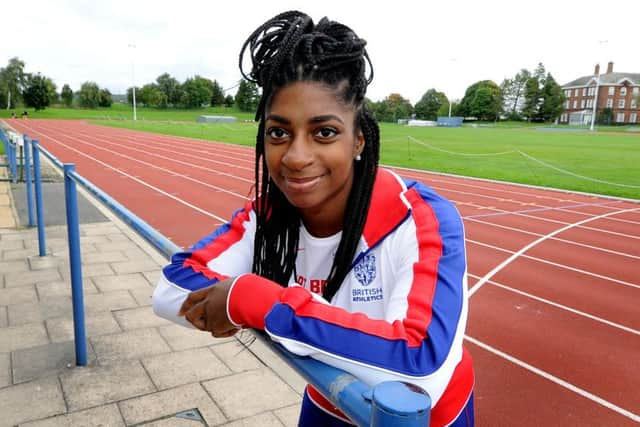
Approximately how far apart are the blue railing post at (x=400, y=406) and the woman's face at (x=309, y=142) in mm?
727

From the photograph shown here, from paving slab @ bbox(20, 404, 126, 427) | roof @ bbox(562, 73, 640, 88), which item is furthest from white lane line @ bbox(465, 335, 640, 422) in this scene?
roof @ bbox(562, 73, 640, 88)

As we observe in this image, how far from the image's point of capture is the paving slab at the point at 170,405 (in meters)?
2.63

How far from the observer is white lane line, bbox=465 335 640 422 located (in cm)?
305

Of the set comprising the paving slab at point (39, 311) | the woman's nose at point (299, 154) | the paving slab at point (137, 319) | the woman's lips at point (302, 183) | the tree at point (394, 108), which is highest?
the tree at point (394, 108)

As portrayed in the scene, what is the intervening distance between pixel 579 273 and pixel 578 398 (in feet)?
9.32

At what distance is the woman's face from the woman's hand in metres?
0.31

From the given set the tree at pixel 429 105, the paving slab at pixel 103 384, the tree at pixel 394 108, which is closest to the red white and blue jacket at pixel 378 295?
the paving slab at pixel 103 384

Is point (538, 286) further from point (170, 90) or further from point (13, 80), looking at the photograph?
point (170, 90)

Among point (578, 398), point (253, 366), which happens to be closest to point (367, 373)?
point (253, 366)

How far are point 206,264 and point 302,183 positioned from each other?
0.40 meters

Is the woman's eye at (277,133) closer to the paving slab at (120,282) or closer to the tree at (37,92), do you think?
the paving slab at (120,282)

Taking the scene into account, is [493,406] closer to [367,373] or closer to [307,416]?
[307,416]

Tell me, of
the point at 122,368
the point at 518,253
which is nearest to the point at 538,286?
the point at 518,253

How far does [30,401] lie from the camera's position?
2.72 meters
